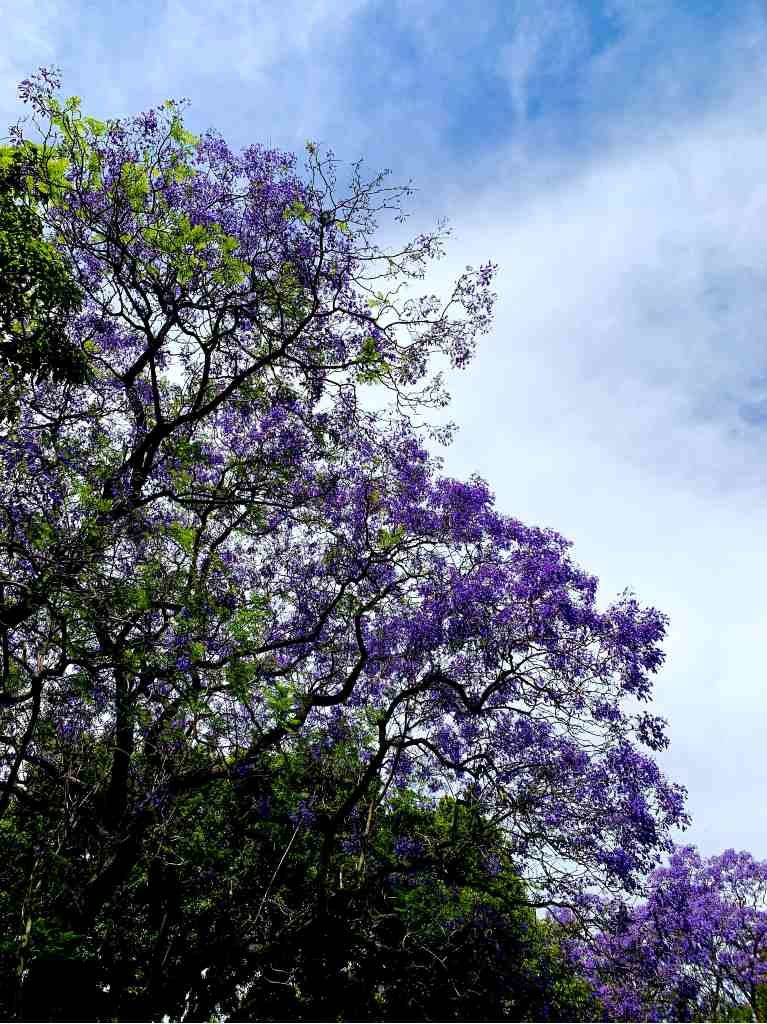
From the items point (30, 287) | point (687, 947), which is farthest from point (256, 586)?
point (687, 947)

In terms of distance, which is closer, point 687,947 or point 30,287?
point 30,287

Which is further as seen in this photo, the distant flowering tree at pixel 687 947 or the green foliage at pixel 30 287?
the distant flowering tree at pixel 687 947

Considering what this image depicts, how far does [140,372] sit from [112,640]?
3.62m

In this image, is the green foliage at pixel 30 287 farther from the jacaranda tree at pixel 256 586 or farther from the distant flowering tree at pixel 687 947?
the distant flowering tree at pixel 687 947

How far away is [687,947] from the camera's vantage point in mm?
13500

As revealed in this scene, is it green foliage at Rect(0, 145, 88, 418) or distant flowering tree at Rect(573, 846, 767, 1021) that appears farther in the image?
distant flowering tree at Rect(573, 846, 767, 1021)

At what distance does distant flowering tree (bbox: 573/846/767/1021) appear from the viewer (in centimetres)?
1106

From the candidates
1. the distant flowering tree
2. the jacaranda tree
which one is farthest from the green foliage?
the distant flowering tree

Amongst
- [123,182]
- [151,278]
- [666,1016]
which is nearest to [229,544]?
[151,278]

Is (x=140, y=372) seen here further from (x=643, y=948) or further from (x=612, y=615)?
(x=643, y=948)

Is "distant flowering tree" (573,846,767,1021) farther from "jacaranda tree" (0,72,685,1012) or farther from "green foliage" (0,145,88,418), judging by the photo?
"green foliage" (0,145,88,418)

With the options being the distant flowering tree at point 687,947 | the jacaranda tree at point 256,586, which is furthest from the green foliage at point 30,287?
the distant flowering tree at point 687,947

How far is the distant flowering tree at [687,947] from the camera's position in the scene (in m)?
11.1

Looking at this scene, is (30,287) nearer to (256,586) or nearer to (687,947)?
(256,586)
